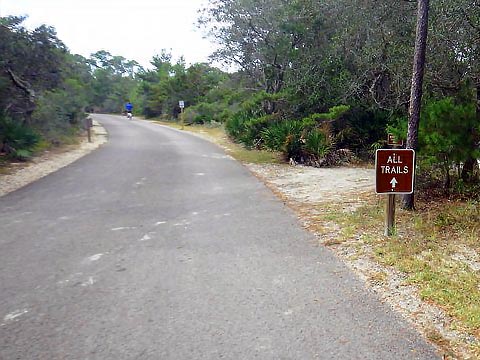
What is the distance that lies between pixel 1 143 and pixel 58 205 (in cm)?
710

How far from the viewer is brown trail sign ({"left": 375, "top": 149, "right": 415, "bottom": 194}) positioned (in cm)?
568

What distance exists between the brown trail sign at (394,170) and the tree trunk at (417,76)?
51.7 inches

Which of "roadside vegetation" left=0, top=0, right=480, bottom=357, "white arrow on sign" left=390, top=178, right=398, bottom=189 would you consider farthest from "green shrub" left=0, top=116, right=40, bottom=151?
"white arrow on sign" left=390, top=178, right=398, bottom=189

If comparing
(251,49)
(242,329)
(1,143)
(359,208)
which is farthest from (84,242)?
(251,49)

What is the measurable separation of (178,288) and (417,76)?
16.2ft

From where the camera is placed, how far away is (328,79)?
52.9 ft

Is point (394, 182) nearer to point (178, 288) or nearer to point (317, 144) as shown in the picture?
point (178, 288)

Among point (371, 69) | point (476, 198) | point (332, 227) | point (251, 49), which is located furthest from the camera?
point (251, 49)

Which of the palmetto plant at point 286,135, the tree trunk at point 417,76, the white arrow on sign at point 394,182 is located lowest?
the white arrow on sign at point 394,182

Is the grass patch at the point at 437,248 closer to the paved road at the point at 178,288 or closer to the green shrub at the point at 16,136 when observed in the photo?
the paved road at the point at 178,288

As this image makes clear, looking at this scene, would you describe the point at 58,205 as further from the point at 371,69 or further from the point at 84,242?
the point at 371,69

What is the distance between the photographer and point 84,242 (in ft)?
19.2

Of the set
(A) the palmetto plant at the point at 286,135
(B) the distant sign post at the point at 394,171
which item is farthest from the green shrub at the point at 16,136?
(B) the distant sign post at the point at 394,171

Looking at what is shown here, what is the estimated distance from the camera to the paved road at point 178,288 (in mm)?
3287
